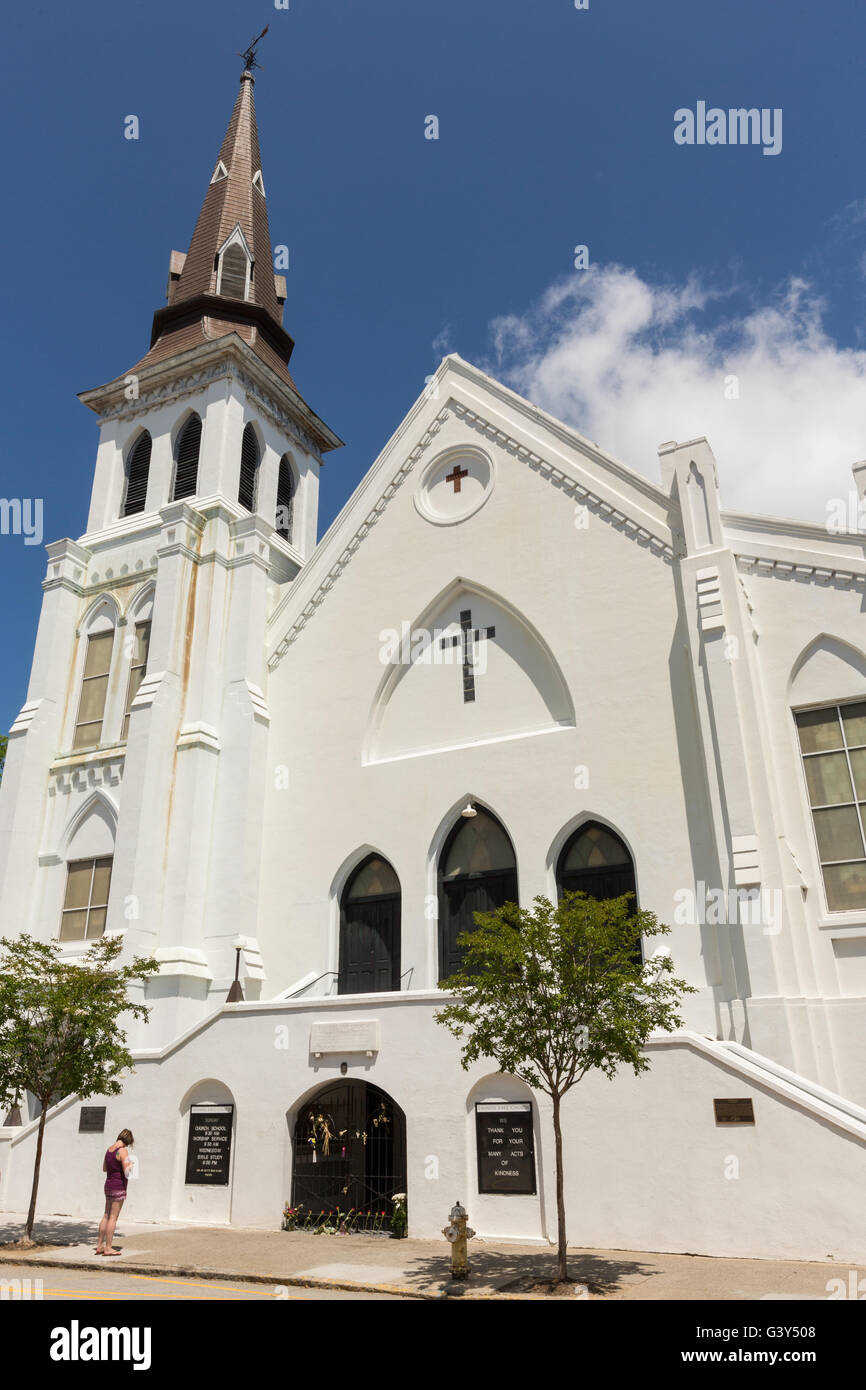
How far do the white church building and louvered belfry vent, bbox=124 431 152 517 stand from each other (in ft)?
0.37

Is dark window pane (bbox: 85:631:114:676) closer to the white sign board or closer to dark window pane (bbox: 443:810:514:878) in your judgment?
dark window pane (bbox: 443:810:514:878)

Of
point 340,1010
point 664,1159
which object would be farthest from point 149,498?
point 664,1159

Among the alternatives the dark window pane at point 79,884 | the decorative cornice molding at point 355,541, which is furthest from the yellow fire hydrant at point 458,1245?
the decorative cornice molding at point 355,541

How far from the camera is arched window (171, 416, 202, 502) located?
26234 mm

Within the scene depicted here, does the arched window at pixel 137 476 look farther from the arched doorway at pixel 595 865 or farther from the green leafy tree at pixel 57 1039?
the arched doorway at pixel 595 865

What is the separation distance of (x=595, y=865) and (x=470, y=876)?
8.07 feet

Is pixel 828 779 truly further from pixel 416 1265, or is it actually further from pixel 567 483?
pixel 416 1265

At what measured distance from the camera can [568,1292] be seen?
30.3 feet

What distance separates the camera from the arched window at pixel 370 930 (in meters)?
18.8

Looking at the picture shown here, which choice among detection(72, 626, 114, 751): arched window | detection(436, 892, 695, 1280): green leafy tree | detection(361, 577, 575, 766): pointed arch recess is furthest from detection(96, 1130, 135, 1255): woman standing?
detection(72, 626, 114, 751): arched window

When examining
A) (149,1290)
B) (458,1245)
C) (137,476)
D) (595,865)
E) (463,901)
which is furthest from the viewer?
(137,476)

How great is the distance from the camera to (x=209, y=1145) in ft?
51.0

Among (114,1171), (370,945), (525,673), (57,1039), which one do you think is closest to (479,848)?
(370,945)

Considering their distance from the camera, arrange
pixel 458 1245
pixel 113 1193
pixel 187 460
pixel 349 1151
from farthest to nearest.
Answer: pixel 187 460, pixel 349 1151, pixel 113 1193, pixel 458 1245
